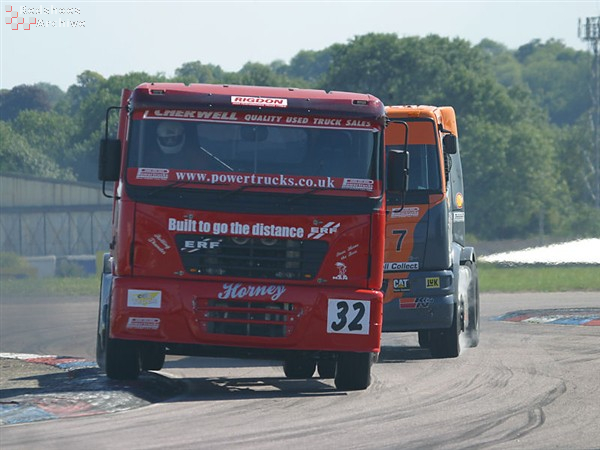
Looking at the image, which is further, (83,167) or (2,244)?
(83,167)

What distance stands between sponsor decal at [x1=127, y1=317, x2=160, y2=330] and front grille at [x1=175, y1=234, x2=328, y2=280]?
60 centimetres

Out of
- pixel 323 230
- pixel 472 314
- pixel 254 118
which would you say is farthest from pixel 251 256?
pixel 472 314

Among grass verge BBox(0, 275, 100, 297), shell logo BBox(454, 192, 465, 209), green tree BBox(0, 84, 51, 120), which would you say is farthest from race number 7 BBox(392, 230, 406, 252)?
green tree BBox(0, 84, 51, 120)

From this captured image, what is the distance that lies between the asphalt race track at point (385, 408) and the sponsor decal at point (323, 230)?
1.63 m

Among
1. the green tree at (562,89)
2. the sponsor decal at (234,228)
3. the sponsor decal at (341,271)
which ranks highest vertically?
the green tree at (562,89)

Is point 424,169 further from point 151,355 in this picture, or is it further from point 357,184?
point 151,355

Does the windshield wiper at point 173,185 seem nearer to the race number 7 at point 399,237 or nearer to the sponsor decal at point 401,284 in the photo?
the race number 7 at point 399,237

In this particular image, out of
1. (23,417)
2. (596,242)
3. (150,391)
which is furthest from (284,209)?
(596,242)

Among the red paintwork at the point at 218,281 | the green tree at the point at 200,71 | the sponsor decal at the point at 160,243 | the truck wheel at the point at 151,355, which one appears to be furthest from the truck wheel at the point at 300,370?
the green tree at the point at 200,71

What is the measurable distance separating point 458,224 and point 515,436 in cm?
854

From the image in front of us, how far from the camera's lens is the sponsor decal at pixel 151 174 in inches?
495

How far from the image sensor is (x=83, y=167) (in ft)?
269

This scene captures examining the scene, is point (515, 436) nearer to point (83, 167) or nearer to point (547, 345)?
point (547, 345)

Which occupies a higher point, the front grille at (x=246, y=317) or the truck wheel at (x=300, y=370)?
the front grille at (x=246, y=317)
